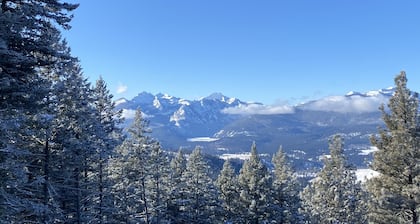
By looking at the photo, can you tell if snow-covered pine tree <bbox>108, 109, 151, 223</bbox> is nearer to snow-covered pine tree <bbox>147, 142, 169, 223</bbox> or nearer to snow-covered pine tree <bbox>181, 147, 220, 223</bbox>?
snow-covered pine tree <bbox>147, 142, 169, 223</bbox>

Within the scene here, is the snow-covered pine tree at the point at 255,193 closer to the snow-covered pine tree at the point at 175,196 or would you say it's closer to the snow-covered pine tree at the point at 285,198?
the snow-covered pine tree at the point at 285,198

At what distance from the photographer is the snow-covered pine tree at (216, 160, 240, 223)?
45438 millimetres

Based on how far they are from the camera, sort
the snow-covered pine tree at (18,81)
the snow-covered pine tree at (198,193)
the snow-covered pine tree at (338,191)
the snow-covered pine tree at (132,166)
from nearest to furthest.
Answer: the snow-covered pine tree at (18,81)
the snow-covered pine tree at (132,166)
the snow-covered pine tree at (338,191)
the snow-covered pine tree at (198,193)

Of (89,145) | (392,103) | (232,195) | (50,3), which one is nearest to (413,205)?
(392,103)

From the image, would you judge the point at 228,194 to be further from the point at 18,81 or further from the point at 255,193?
the point at 18,81

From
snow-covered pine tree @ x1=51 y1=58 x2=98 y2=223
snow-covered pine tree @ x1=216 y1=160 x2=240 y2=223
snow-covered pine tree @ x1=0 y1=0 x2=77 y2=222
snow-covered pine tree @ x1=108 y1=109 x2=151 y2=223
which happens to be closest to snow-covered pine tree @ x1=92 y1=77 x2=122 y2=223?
snow-covered pine tree @ x1=51 y1=58 x2=98 y2=223

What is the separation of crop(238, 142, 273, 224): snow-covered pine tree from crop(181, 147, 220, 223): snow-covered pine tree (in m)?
6.54

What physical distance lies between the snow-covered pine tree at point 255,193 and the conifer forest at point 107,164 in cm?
11

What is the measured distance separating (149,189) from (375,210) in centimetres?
2655

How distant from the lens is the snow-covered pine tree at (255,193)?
41.4 meters

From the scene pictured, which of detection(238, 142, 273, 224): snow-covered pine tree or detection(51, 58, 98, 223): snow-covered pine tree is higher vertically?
detection(51, 58, 98, 223): snow-covered pine tree

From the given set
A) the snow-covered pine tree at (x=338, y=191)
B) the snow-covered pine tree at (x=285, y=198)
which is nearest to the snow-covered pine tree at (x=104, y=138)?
the snow-covered pine tree at (x=285, y=198)

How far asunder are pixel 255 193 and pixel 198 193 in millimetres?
8689

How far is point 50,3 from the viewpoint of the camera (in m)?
13.9
